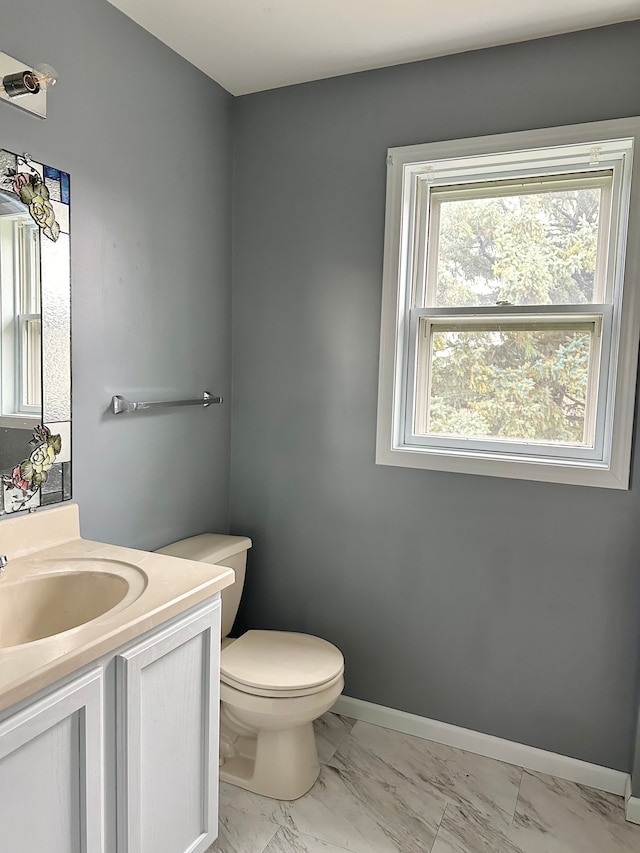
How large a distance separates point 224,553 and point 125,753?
99cm

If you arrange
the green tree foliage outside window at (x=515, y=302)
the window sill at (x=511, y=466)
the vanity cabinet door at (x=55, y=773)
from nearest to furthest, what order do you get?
the vanity cabinet door at (x=55, y=773) → the window sill at (x=511, y=466) → the green tree foliage outside window at (x=515, y=302)

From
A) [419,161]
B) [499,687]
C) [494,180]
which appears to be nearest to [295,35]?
[419,161]

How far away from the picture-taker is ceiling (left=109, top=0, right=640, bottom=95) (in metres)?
1.83

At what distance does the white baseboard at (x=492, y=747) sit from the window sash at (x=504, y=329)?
1.04m

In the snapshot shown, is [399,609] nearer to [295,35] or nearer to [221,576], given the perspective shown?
[221,576]

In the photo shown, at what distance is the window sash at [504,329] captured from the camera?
208 cm

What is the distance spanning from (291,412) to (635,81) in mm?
1596

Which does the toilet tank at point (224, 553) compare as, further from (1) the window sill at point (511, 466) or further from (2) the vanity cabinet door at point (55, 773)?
(2) the vanity cabinet door at point (55, 773)


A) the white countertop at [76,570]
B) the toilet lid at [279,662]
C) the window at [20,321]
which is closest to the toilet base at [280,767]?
the toilet lid at [279,662]

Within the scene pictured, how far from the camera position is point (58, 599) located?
1.55 m

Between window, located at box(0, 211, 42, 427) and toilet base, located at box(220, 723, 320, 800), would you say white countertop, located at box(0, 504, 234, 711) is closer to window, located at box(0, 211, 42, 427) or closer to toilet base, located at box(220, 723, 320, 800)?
window, located at box(0, 211, 42, 427)

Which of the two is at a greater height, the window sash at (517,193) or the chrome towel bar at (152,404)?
the window sash at (517,193)

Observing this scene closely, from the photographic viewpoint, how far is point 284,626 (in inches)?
99.7

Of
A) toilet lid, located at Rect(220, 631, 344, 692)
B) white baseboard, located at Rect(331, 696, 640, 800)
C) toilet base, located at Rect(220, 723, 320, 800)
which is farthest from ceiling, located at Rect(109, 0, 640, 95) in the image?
white baseboard, located at Rect(331, 696, 640, 800)
